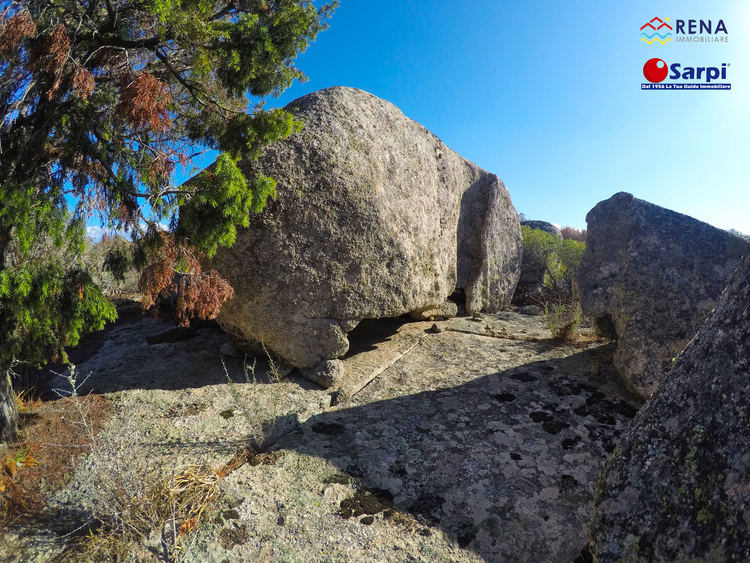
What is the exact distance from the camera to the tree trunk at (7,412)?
168 inches

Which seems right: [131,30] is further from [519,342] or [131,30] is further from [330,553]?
[519,342]

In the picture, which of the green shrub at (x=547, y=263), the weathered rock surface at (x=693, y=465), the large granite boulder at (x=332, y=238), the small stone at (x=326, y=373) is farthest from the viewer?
the green shrub at (x=547, y=263)

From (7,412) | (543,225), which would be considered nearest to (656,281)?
(7,412)

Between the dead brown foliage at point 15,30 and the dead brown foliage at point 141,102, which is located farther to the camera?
the dead brown foliage at point 141,102

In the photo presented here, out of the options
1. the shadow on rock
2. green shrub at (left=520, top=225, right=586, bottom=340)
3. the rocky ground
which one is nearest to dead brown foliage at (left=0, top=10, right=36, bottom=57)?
the rocky ground

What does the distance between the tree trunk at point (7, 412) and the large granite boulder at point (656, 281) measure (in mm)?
6375

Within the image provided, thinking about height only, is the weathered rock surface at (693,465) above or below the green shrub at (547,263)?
below

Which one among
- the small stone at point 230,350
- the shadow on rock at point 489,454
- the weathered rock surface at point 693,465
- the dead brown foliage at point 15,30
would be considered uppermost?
the dead brown foliage at point 15,30

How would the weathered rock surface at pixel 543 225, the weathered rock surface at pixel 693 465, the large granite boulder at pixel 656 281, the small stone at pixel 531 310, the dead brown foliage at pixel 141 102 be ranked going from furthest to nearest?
the weathered rock surface at pixel 543 225 → the small stone at pixel 531 310 → the large granite boulder at pixel 656 281 → the dead brown foliage at pixel 141 102 → the weathered rock surface at pixel 693 465

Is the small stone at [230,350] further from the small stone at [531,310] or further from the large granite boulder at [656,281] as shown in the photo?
the small stone at [531,310]

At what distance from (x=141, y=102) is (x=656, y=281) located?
5.60 m

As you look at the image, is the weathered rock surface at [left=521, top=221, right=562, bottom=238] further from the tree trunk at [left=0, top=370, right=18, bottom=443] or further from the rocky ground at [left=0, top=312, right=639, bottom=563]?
the tree trunk at [left=0, top=370, right=18, bottom=443]

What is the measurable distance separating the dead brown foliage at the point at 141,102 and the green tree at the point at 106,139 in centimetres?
1

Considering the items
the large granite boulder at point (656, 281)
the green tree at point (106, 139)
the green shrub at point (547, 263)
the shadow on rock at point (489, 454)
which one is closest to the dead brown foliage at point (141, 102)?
the green tree at point (106, 139)
